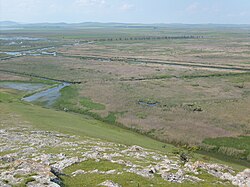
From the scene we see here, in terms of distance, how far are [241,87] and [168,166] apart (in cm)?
7157

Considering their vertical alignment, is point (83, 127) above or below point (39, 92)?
above

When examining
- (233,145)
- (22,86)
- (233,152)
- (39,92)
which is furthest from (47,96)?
(233,152)

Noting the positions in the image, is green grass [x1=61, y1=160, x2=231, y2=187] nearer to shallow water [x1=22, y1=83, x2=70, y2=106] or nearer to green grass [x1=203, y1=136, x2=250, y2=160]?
green grass [x1=203, y1=136, x2=250, y2=160]

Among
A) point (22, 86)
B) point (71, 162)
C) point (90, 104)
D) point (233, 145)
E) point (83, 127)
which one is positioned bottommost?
point (22, 86)

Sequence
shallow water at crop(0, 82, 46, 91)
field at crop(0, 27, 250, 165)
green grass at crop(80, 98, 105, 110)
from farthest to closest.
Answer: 1. shallow water at crop(0, 82, 46, 91)
2. green grass at crop(80, 98, 105, 110)
3. field at crop(0, 27, 250, 165)

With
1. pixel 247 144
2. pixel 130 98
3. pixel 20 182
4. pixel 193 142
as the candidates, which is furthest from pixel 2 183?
pixel 130 98

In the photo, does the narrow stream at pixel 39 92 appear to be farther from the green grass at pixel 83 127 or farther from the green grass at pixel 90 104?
the green grass at pixel 83 127

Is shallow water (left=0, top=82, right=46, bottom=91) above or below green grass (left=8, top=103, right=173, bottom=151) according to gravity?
below

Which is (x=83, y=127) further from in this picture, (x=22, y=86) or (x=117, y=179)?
(x=22, y=86)

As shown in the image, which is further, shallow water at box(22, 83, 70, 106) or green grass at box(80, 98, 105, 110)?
shallow water at box(22, 83, 70, 106)

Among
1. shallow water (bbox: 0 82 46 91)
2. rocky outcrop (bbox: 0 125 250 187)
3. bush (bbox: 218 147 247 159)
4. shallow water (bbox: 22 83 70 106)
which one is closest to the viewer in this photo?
rocky outcrop (bbox: 0 125 250 187)

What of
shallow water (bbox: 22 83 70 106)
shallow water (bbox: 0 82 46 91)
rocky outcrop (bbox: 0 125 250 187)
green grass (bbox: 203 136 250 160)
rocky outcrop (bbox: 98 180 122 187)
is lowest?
shallow water (bbox: 22 83 70 106)

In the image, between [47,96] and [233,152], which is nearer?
[233,152]

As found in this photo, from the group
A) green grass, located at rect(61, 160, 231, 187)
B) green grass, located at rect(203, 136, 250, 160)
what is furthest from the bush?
green grass, located at rect(61, 160, 231, 187)
